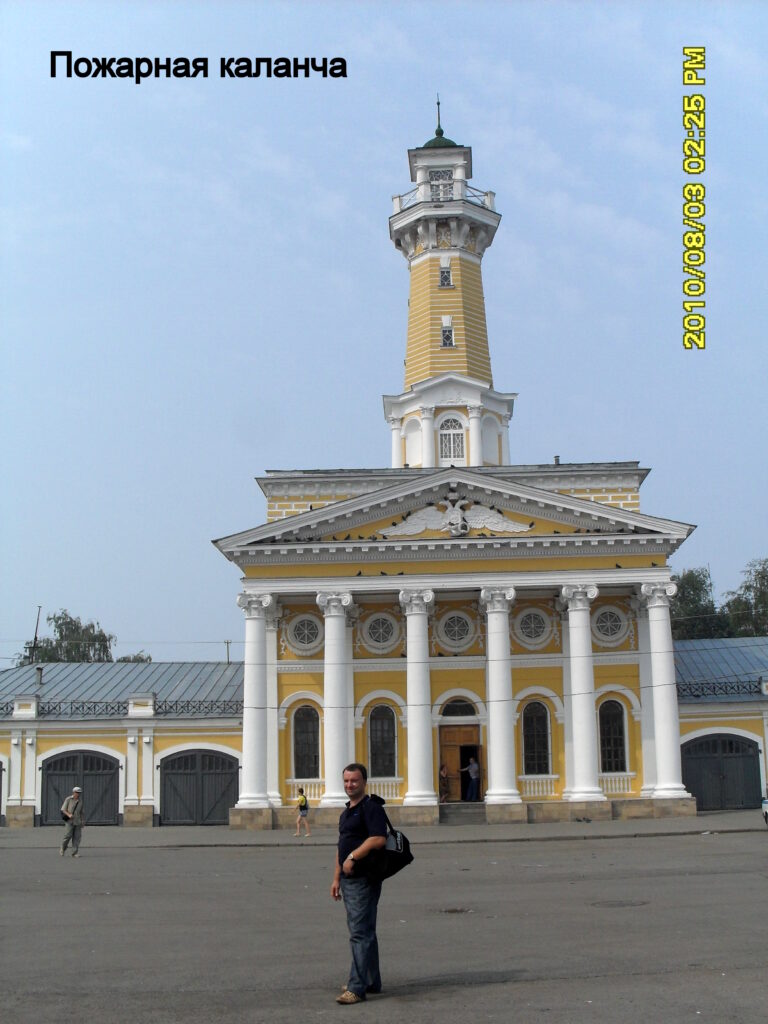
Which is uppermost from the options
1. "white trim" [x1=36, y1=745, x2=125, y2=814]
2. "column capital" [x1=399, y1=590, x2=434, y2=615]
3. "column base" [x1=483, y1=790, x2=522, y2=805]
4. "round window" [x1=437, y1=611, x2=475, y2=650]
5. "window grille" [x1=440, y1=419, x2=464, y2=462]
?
"window grille" [x1=440, y1=419, x2=464, y2=462]

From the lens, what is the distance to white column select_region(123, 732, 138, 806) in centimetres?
3853

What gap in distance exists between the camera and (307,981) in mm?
9398

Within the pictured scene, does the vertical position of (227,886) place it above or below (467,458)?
below

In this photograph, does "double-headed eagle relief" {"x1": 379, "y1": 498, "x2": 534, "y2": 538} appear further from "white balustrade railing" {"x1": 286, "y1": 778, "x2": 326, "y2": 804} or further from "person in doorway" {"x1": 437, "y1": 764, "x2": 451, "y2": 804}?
"white balustrade railing" {"x1": 286, "y1": 778, "x2": 326, "y2": 804}

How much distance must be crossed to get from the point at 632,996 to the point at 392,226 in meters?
39.3

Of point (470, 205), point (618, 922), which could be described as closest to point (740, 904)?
point (618, 922)

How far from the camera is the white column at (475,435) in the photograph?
41188mm

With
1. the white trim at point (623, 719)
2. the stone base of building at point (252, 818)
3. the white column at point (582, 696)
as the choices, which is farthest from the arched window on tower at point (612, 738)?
the stone base of building at point (252, 818)

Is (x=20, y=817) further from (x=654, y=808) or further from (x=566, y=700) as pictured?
(x=654, y=808)

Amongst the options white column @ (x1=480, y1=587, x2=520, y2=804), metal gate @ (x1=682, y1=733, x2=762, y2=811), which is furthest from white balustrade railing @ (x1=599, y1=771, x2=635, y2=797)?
white column @ (x1=480, y1=587, x2=520, y2=804)

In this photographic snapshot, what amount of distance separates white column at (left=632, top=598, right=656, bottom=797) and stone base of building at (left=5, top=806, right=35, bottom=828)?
64.9 ft

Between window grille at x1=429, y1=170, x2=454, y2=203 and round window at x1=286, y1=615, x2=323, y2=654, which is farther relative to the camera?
window grille at x1=429, y1=170, x2=454, y2=203

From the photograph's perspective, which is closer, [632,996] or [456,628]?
[632,996]

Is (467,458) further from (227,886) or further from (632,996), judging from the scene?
(632,996)
